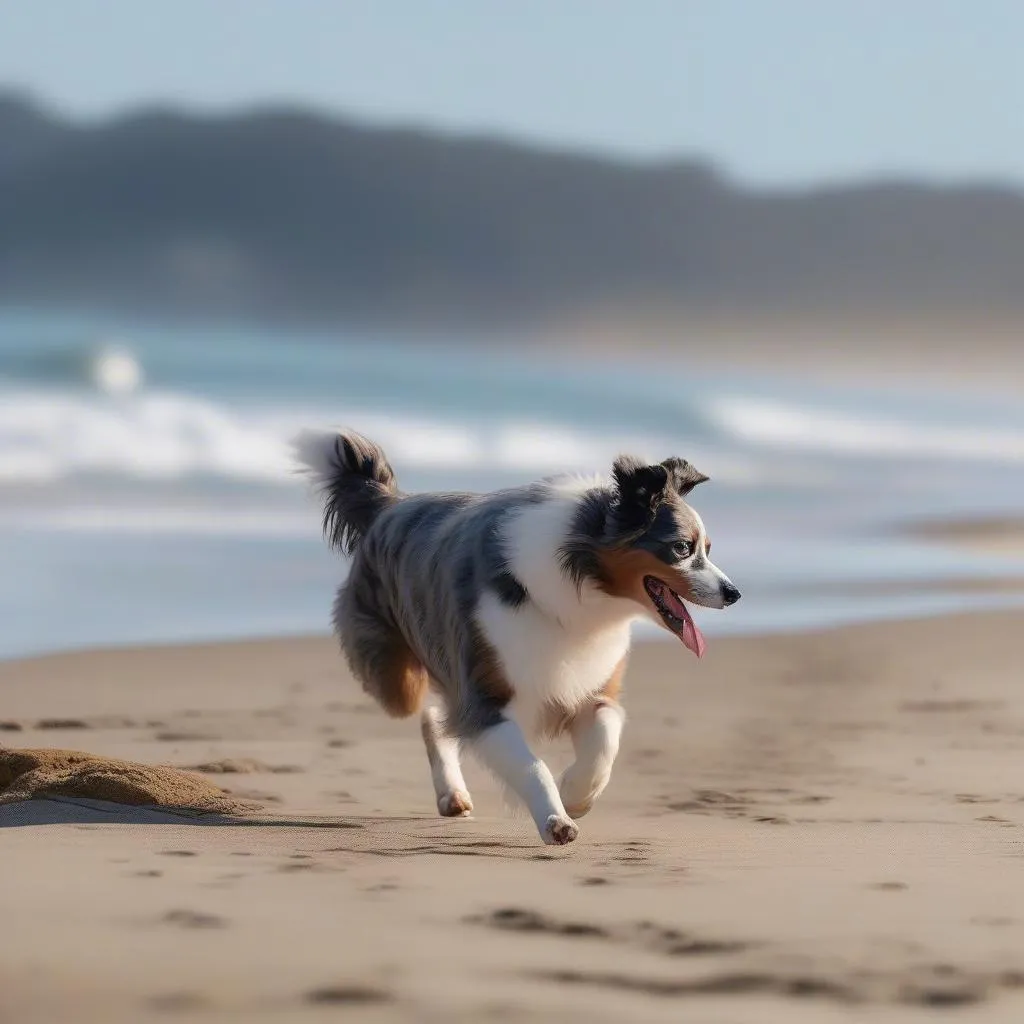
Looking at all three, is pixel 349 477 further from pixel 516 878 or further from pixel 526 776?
pixel 516 878

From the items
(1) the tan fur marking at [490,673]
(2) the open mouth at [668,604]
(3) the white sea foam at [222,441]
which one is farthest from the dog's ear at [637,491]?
(3) the white sea foam at [222,441]

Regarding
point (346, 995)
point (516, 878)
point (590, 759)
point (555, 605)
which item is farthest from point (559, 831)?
point (346, 995)

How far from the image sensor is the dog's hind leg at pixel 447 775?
241 inches

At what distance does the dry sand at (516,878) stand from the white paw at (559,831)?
106mm

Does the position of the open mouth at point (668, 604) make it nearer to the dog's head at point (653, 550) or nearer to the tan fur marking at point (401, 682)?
the dog's head at point (653, 550)

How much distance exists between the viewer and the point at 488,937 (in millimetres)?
3676

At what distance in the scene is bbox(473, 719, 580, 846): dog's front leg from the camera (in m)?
5.18

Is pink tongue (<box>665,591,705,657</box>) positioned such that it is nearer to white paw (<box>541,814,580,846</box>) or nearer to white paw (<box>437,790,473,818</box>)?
white paw (<box>541,814,580,846</box>)

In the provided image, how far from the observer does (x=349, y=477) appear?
6.89m

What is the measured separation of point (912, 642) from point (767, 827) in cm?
495

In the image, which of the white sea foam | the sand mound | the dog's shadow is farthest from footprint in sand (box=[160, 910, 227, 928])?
the white sea foam

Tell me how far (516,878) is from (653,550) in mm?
1371

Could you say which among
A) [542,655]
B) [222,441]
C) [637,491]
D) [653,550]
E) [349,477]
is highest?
[222,441]

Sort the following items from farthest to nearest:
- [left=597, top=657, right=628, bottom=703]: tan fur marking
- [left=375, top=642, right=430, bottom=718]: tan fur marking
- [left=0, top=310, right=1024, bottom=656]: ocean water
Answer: [left=0, top=310, right=1024, bottom=656]: ocean water
[left=375, top=642, right=430, bottom=718]: tan fur marking
[left=597, top=657, right=628, bottom=703]: tan fur marking
